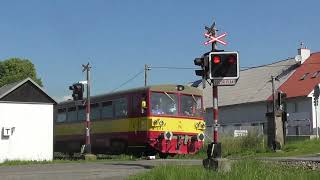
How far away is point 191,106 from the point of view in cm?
2977

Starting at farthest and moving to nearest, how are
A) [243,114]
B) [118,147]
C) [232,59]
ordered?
[243,114]
[118,147]
[232,59]

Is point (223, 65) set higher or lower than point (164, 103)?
higher

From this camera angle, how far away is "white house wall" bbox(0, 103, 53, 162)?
27719 mm

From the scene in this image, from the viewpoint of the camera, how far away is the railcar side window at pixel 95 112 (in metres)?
32.4

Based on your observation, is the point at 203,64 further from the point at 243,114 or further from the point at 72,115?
the point at 243,114

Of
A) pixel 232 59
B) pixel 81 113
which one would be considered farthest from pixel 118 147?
pixel 232 59

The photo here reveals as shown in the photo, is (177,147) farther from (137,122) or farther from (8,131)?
(8,131)

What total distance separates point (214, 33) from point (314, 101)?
4180cm

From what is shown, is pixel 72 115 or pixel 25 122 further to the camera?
pixel 72 115

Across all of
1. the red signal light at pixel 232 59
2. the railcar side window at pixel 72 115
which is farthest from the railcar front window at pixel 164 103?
the red signal light at pixel 232 59

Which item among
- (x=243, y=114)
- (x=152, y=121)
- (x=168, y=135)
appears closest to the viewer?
(x=152, y=121)

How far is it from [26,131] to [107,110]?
4.77 m

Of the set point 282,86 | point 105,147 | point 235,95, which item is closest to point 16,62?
point 235,95

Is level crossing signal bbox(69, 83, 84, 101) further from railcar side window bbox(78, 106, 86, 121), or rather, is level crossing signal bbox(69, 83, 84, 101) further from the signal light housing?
the signal light housing
